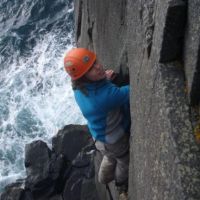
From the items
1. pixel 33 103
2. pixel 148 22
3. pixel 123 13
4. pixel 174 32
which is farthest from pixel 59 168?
pixel 174 32

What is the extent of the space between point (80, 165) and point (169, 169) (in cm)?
1322

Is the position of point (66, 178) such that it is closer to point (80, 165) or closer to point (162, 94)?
point (80, 165)

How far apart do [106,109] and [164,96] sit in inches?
103

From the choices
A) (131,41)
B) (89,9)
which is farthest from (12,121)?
(131,41)

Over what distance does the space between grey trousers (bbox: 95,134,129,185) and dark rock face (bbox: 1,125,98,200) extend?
7184 mm

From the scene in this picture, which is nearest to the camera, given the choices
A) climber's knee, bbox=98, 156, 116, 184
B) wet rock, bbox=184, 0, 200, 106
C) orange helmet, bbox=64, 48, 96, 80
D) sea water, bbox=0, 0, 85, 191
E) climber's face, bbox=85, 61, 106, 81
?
wet rock, bbox=184, 0, 200, 106

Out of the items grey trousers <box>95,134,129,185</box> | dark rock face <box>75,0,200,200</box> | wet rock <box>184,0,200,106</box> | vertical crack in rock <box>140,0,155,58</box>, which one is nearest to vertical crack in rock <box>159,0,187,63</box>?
dark rock face <box>75,0,200,200</box>

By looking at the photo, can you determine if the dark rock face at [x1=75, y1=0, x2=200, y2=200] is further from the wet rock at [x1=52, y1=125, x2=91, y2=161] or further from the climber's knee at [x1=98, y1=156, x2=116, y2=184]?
the wet rock at [x1=52, y1=125, x2=91, y2=161]

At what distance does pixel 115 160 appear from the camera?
999 centimetres

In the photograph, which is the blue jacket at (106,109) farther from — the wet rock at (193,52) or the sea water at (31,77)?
the sea water at (31,77)

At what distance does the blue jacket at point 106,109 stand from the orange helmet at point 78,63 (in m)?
0.29

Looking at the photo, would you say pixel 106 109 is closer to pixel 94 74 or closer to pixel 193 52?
pixel 94 74

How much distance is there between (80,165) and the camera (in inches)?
741

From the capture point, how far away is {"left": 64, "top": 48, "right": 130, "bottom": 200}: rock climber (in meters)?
8.25
